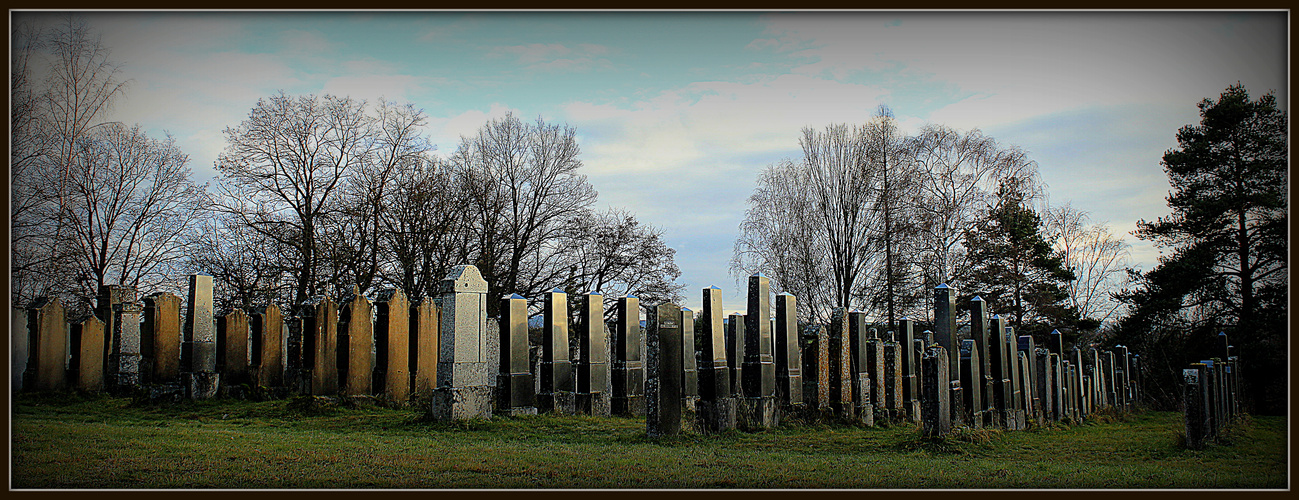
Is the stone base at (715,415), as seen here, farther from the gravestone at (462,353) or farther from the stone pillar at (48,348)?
the stone pillar at (48,348)

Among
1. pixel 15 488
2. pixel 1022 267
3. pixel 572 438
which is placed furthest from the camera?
pixel 1022 267

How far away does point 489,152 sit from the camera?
28453 millimetres

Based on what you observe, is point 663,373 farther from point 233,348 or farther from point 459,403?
point 233,348

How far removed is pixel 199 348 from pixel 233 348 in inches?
19.1

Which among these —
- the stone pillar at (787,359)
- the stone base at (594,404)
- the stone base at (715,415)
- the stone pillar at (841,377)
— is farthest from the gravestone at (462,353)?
the stone pillar at (841,377)

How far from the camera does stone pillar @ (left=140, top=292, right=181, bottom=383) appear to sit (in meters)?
13.4

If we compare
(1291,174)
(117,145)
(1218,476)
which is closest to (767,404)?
(1218,476)

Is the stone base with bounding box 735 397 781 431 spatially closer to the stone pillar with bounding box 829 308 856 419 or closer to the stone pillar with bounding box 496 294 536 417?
the stone pillar with bounding box 829 308 856 419

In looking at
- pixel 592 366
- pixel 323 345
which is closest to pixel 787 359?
pixel 592 366

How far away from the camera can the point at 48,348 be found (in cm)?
1457

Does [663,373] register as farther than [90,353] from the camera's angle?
No

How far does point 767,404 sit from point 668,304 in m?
2.01

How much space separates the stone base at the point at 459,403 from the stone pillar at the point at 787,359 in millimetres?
3713

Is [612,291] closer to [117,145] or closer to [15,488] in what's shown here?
→ [117,145]
